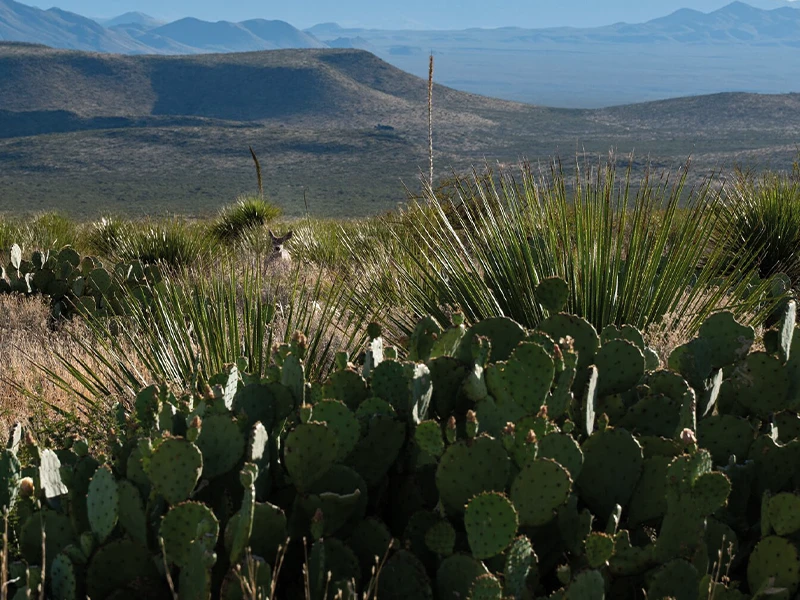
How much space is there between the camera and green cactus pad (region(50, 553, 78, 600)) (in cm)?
178

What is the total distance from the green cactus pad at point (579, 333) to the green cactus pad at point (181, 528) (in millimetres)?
1168

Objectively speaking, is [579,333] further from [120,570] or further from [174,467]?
[120,570]

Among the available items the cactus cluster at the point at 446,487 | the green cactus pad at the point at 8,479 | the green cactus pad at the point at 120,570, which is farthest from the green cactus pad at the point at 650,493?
the green cactus pad at the point at 8,479

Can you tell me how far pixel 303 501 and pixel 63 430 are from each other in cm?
212

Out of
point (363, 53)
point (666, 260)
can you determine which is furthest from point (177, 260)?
point (363, 53)

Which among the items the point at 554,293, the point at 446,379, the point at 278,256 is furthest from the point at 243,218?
the point at 446,379

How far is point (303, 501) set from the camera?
192 cm

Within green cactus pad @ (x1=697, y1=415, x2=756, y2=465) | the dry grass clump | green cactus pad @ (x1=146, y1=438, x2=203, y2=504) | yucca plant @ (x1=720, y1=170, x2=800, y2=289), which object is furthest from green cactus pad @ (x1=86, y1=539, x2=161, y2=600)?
yucca plant @ (x1=720, y1=170, x2=800, y2=289)

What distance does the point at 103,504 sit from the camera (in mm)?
1839

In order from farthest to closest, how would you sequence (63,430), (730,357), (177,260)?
(177,260), (63,430), (730,357)

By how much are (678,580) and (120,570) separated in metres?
1.15

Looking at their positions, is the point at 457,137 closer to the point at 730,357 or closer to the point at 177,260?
the point at 177,260

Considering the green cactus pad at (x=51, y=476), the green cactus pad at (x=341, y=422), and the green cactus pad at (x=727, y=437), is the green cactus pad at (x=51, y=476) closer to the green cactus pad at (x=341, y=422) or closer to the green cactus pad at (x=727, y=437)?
the green cactus pad at (x=341, y=422)

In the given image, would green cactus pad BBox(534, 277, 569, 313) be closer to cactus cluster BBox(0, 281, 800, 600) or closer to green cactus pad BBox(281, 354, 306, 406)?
cactus cluster BBox(0, 281, 800, 600)
